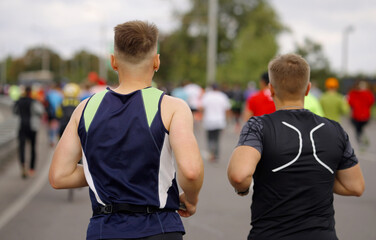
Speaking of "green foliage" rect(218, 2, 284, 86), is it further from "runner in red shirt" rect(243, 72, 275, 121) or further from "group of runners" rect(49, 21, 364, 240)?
"group of runners" rect(49, 21, 364, 240)

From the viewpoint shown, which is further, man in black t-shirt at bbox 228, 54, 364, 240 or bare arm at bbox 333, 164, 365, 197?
bare arm at bbox 333, 164, 365, 197

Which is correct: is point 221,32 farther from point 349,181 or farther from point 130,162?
point 130,162

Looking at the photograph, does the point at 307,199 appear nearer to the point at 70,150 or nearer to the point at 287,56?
the point at 287,56

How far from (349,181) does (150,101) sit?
123 centimetres

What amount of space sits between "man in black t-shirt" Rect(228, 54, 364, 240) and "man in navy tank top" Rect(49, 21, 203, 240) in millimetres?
433

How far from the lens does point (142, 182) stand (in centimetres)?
252

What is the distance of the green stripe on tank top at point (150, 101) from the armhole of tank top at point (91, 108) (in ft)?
0.72

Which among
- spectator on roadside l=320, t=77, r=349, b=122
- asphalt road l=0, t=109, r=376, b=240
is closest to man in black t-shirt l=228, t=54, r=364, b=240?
asphalt road l=0, t=109, r=376, b=240

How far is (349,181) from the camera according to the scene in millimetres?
3012

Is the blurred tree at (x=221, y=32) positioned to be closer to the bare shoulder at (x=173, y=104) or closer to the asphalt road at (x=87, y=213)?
the asphalt road at (x=87, y=213)

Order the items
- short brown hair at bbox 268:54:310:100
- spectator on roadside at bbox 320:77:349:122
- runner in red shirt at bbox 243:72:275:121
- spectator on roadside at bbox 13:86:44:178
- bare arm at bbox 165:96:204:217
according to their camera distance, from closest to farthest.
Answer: bare arm at bbox 165:96:204:217 < short brown hair at bbox 268:54:310:100 < runner in red shirt at bbox 243:72:275:121 < spectator on roadside at bbox 320:77:349:122 < spectator on roadside at bbox 13:86:44:178

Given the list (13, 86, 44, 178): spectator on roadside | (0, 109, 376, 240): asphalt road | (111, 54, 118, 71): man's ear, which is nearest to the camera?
(111, 54, 118, 71): man's ear

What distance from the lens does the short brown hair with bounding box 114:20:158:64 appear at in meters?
2.58

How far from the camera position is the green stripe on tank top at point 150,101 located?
2.51m
